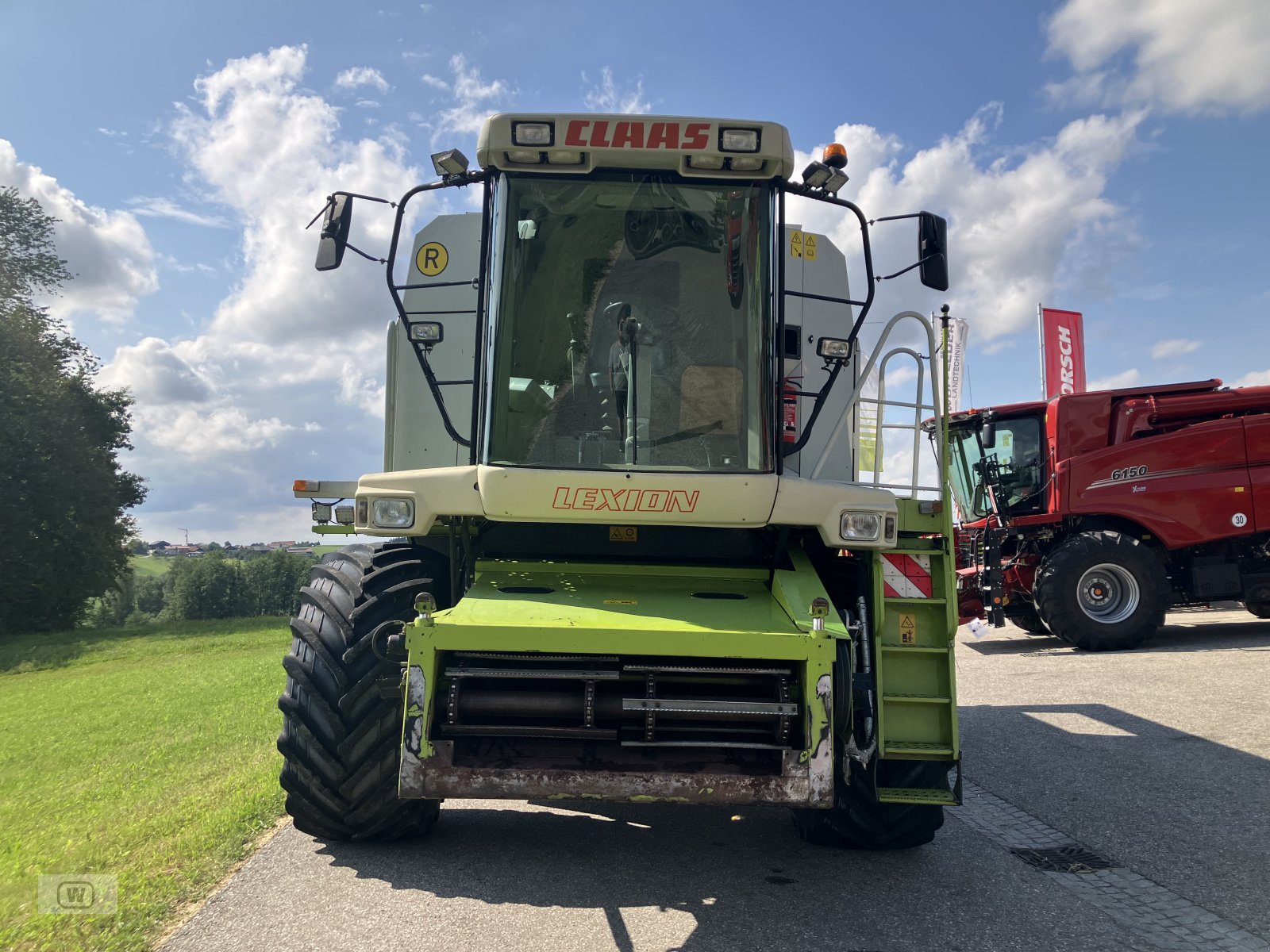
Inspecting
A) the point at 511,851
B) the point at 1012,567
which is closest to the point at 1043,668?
the point at 1012,567

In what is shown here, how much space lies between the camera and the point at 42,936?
3.42m

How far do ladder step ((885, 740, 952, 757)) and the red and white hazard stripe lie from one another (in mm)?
647

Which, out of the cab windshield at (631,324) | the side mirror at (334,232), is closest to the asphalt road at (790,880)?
the cab windshield at (631,324)

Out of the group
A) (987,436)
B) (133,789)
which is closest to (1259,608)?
(987,436)

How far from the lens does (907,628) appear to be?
418 cm

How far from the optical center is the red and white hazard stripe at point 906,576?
4215 millimetres

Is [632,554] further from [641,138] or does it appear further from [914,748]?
[641,138]

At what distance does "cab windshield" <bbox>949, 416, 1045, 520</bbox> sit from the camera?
1270 cm

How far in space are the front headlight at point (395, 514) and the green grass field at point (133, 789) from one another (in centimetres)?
172

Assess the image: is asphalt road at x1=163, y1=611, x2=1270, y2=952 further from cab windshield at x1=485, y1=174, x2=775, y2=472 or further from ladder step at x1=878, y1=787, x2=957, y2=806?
cab windshield at x1=485, y1=174, x2=775, y2=472

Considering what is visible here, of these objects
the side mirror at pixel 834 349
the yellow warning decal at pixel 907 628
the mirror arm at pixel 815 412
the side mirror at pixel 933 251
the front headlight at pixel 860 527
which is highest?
the side mirror at pixel 933 251

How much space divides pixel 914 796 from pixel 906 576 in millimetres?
962

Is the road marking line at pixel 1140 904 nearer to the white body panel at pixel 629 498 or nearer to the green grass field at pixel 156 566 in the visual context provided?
the white body panel at pixel 629 498

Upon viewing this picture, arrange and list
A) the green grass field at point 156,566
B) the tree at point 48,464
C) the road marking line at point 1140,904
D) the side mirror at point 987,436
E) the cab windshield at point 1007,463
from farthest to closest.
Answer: the green grass field at point 156,566 → the tree at point 48,464 → the cab windshield at point 1007,463 → the side mirror at point 987,436 → the road marking line at point 1140,904
